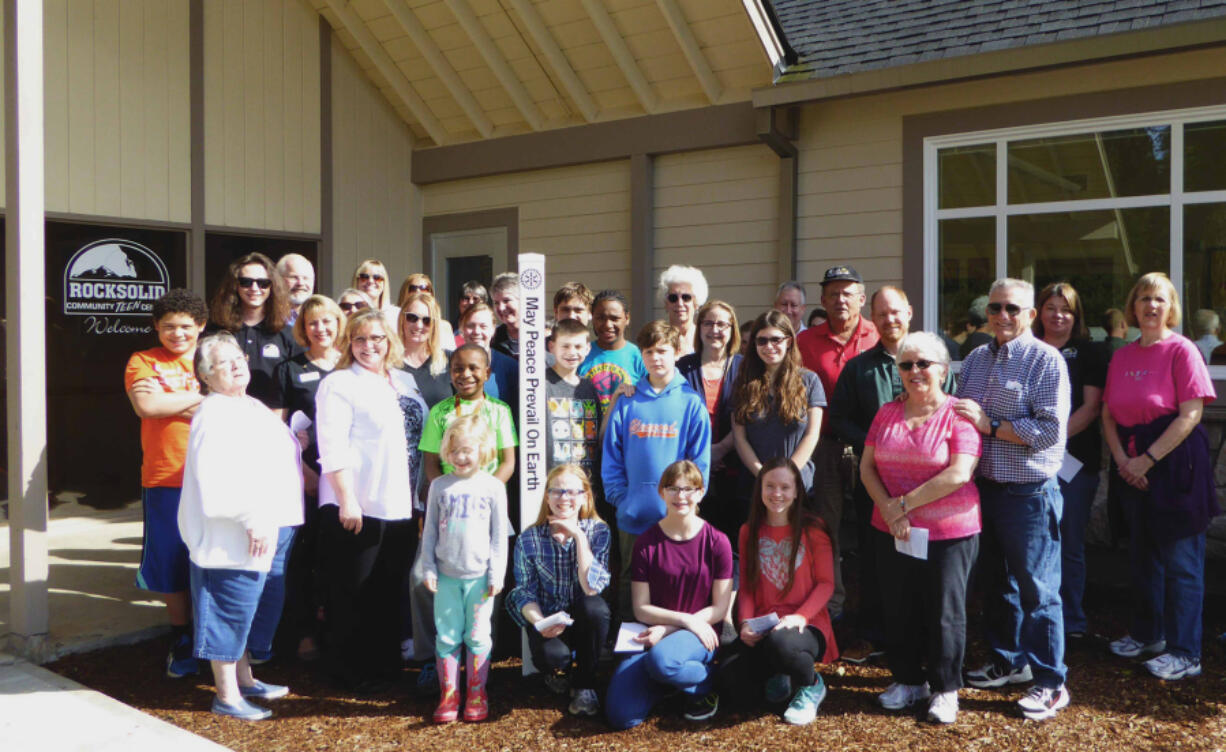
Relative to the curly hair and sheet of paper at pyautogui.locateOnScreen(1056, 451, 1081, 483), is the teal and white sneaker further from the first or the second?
sheet of paper at pyautogui.locateOnScreen(1056, 451, 1081, 483)

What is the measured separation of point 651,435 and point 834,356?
3.91 feet

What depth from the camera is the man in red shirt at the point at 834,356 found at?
4602 mm

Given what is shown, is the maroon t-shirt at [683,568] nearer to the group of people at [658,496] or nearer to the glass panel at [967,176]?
the group of people at [658,496]

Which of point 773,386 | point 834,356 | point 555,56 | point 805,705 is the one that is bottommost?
point 805,705

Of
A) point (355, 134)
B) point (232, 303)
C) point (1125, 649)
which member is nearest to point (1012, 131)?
point (1125, 649)

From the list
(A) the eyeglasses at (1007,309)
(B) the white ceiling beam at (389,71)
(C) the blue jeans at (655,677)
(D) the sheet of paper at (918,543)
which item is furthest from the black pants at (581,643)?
(B) the white ceiling beam at (389,71)

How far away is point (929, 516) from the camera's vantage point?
147 inches

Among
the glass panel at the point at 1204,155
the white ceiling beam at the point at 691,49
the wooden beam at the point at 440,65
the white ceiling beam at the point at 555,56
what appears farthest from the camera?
the wooden beam at the point at 440,65

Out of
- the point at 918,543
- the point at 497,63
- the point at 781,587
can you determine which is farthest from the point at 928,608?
the point at 497,63

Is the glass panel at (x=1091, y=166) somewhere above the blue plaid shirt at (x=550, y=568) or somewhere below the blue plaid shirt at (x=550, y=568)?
above

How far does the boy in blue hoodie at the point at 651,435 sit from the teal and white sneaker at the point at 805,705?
0.91m

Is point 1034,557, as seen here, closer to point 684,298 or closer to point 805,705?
point 805,705

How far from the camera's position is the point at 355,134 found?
847 cm

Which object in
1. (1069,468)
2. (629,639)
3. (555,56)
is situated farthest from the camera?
→ (555,56)
